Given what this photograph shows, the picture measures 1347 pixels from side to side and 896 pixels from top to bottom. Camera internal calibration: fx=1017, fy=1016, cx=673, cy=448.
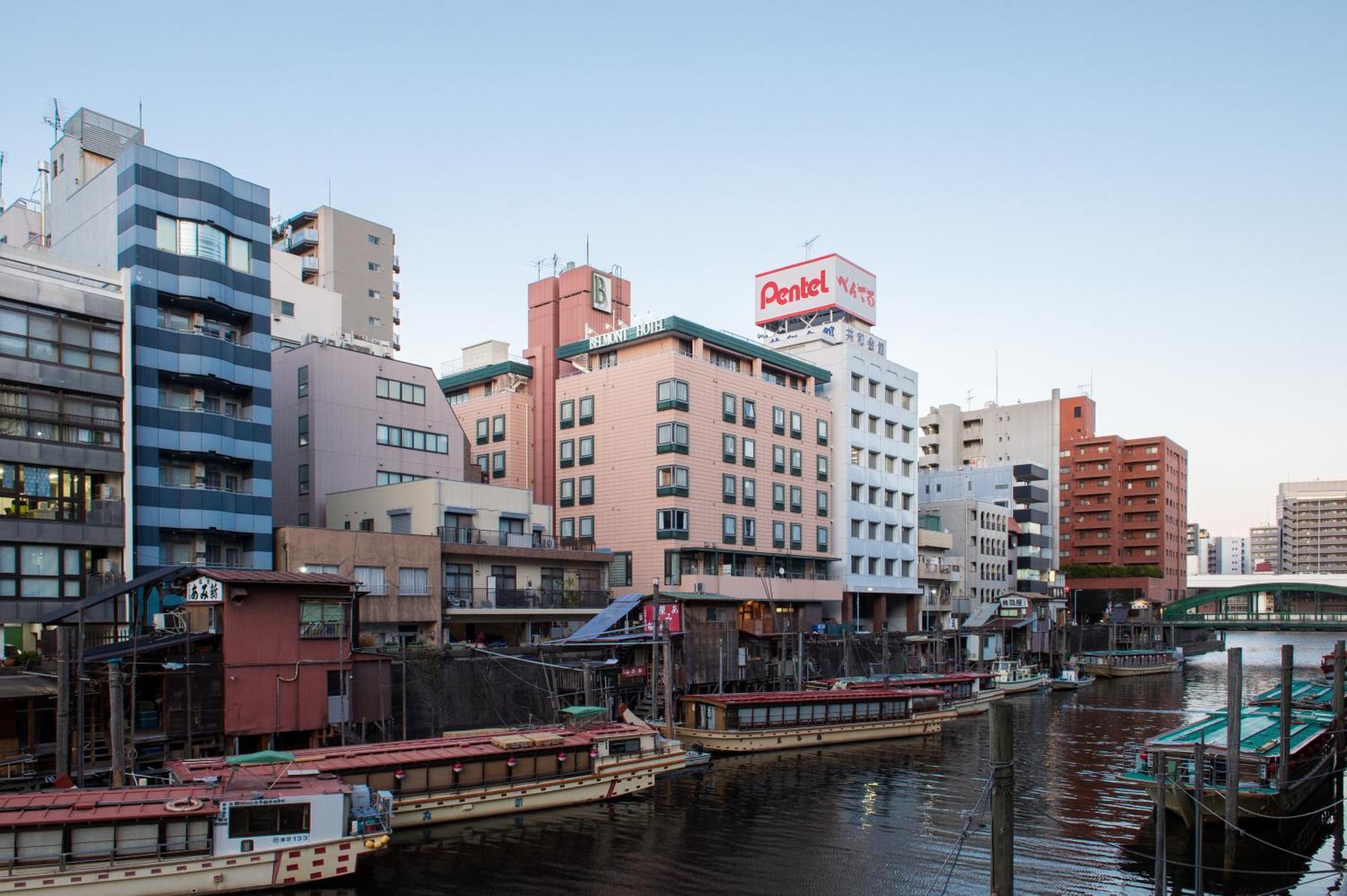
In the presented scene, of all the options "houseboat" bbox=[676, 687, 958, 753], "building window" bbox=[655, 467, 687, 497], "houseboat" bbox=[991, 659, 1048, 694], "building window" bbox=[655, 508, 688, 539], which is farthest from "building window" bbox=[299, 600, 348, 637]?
"houseboat" bbox=[991, 659, 1048, 694]

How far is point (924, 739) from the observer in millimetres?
63844

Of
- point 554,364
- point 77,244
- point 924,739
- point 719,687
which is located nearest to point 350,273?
point 554,364

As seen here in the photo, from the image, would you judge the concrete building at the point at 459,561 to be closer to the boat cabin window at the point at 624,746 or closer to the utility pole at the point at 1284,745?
the boat cabin window at the point at 624,746

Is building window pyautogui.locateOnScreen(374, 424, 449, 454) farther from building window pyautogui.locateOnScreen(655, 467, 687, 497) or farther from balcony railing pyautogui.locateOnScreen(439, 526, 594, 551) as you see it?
building window pyautogui.locateOnScreen(655, 467, 687, 497)

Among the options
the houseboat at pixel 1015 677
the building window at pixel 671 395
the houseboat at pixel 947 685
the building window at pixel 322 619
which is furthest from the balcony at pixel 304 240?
the houseboat at pixel 1015 677

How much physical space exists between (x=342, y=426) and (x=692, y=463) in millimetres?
25892

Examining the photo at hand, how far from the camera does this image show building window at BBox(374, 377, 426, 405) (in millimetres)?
71375

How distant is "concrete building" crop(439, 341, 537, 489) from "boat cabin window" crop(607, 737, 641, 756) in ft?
150

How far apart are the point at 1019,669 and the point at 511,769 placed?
230ft

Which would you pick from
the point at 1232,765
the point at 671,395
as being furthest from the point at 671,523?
the point at 1232,765

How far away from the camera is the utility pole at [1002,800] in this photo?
18.2 metres

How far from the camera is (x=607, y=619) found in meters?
60.3

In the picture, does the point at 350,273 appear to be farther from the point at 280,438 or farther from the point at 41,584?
the point at 41,584

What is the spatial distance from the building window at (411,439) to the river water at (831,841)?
3365cm
